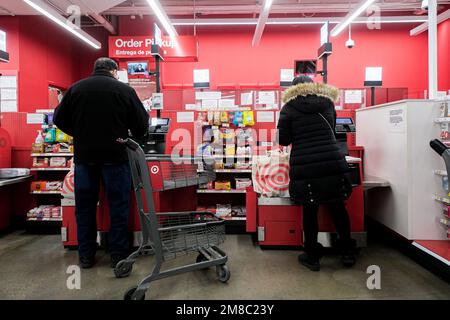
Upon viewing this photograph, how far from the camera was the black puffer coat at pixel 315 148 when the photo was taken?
2.83 meters

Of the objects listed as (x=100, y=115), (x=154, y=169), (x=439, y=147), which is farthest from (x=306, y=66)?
(x=100, y=115)

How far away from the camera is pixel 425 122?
303 cm

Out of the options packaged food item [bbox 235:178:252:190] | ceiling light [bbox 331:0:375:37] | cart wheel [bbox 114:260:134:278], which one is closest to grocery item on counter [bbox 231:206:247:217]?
packaged food item [bbox 235:178:252:190]

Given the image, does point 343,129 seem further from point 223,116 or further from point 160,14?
point 160,14

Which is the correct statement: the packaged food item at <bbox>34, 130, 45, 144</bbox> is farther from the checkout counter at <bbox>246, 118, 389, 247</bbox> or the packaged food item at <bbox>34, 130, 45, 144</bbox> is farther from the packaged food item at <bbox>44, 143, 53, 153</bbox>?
the checkout counter at <bbox>246, 118, 389, 247</bbox>

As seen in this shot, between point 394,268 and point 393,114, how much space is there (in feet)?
5.04

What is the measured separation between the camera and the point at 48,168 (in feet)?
14.2

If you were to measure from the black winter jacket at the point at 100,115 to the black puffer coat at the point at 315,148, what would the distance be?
1.45 metres

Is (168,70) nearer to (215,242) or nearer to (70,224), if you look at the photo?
(70,224)

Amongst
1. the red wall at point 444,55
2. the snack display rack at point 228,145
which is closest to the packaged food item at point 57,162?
the snack display rack at point 228,145

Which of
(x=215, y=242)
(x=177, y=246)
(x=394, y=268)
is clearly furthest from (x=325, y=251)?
(x=177, y=246)

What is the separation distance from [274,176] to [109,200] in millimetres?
1694

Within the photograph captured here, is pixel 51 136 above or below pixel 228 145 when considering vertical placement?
above

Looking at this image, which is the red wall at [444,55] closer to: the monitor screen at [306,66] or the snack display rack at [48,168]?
the monitor screen at [306,66]
